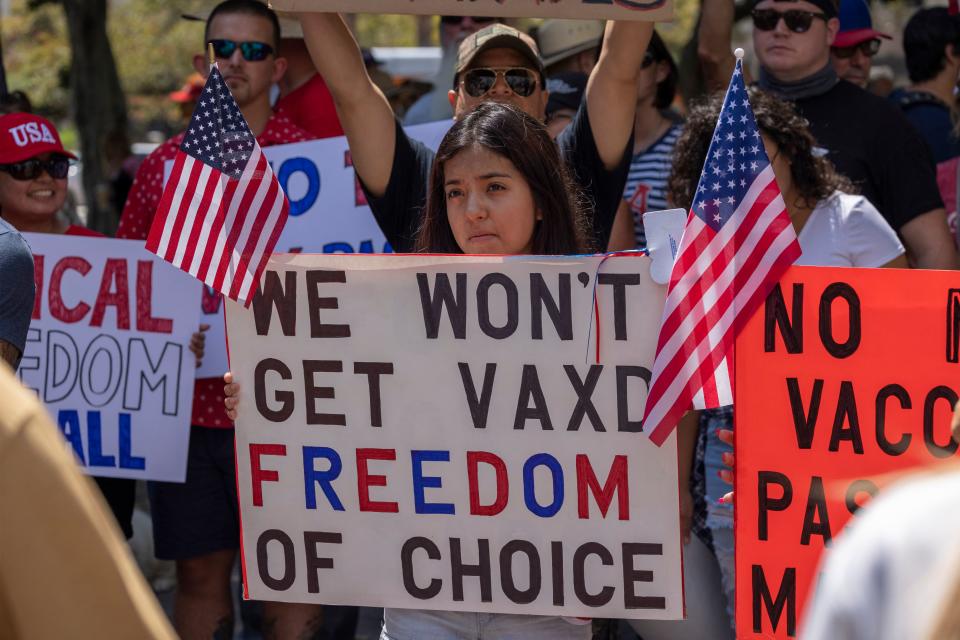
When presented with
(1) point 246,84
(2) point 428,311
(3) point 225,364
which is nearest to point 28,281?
(2) point 428,311

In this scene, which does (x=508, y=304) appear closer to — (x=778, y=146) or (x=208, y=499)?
(x=778, y=146)

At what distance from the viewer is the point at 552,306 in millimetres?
3154

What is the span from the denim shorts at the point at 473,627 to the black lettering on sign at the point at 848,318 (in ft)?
2.92

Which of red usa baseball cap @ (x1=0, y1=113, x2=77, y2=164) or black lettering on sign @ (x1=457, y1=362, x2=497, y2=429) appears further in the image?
red usa baseball cap @ (x1=0, y1=113, x2=77, y2=164)

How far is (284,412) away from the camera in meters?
3.30

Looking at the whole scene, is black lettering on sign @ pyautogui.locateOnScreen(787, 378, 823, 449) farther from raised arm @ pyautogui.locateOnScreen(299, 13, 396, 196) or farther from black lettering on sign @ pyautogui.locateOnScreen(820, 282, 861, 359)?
raised arm @ pyautogui.locateOnScreen(299, 13, 396, 196)

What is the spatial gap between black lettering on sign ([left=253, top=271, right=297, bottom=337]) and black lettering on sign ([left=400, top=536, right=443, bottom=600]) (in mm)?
581

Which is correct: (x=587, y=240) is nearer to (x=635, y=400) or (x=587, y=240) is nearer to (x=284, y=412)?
(x=635, y=400)

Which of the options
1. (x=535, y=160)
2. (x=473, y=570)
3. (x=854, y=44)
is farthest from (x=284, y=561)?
(x=854, y=44)

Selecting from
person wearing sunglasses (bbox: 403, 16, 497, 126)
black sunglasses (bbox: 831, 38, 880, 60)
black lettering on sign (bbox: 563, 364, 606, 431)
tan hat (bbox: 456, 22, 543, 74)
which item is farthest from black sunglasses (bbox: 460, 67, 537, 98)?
black sunglasses (bbox: 831, 38, 880, 60)

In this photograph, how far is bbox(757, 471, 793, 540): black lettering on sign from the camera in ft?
10.2

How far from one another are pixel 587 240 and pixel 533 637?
984 millimetres

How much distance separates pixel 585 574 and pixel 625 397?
42 centimetres

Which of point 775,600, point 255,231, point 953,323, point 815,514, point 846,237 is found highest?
point 255,231
